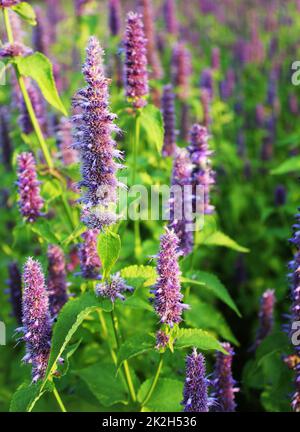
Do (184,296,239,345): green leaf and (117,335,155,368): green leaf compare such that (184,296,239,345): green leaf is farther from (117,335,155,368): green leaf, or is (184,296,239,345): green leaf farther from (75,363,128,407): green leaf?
(117,335,155,368): green leaf

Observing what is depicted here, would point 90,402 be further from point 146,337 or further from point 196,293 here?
point 196,293

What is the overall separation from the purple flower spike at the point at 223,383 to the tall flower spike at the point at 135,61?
1.91 meters

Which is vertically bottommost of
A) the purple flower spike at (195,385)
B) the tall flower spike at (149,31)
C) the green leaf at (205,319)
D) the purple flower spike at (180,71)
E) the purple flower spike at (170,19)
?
the purple flower spike at (195,385)

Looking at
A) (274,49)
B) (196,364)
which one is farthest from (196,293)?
(274,49)

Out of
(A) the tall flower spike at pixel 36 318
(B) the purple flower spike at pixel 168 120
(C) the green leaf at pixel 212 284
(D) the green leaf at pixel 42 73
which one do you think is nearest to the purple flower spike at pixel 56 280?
(A) the tall flower spike at pixel 36 318

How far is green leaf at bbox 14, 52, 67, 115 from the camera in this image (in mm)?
3775

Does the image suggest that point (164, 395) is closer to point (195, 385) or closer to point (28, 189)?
point (195, 385)

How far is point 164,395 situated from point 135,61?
236 centimetres

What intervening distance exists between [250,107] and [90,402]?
701cm

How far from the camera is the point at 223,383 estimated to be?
3611 mm

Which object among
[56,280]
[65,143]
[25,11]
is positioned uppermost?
[25,11]

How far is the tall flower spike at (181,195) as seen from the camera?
374 cm

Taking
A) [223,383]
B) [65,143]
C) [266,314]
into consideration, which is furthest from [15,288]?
[266,314]

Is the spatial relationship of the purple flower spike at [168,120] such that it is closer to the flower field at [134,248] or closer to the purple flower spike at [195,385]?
the flower field at [134,248]
